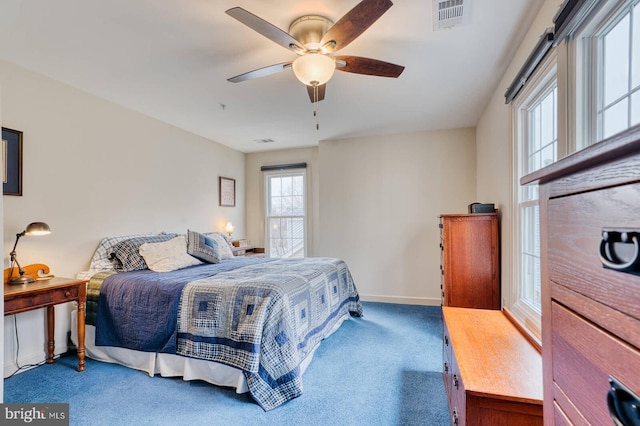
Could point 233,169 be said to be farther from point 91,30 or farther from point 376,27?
point 376,27

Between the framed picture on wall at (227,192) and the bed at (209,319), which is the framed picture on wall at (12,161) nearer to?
the bed at (209,319)

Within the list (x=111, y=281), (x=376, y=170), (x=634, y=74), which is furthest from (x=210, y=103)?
(x=634, y=74)

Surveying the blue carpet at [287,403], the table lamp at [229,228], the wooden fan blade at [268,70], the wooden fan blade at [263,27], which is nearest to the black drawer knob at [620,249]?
the wooden fan blade at [263,27]

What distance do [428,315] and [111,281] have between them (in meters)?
3.48

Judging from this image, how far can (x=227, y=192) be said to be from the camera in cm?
515

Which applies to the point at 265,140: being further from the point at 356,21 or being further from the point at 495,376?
the point at 495,376

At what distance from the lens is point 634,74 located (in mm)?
1161

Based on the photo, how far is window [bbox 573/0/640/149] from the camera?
1.17 meters

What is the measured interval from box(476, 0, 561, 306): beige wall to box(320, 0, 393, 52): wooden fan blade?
1012mm

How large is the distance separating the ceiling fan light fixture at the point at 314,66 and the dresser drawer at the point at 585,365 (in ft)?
5.98

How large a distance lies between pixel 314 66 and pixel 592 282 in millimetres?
1882

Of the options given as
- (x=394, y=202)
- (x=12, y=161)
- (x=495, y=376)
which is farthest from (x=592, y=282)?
(x=394, y=202)

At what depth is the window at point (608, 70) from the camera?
1.17 meters

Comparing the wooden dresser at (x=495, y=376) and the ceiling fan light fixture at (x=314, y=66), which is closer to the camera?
the wooden dresser at (x=495, y=376)
